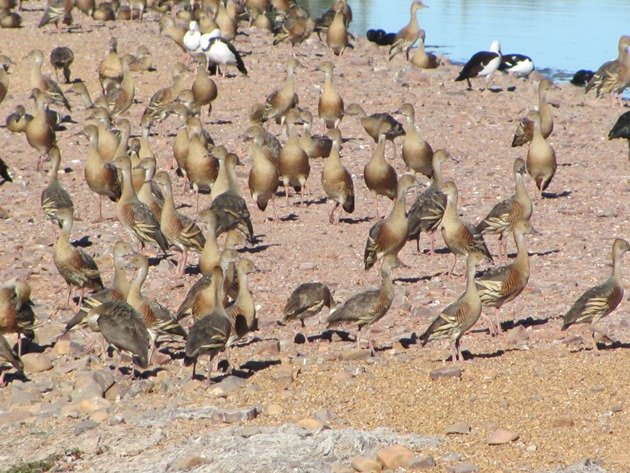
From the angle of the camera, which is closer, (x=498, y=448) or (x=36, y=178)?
(x=498, y=448)

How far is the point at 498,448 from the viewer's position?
8.03 m

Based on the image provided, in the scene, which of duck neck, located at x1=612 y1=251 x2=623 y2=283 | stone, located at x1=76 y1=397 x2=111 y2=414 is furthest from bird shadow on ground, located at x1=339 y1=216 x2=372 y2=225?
stone, located at x1=76 y1=397 x2=111 y2=414

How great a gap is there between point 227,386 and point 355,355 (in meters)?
1.26

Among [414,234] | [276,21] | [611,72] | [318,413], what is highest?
[318,413]

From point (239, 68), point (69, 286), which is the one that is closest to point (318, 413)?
point (69, 286)

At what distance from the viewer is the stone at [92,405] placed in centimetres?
958

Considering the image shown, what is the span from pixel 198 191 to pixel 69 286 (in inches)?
191

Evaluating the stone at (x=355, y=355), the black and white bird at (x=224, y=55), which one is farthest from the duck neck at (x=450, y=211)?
the black and white bird at (x=224, y=55)

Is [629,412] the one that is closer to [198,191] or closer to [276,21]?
[198,191]

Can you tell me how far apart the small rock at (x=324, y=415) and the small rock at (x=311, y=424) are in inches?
3.6

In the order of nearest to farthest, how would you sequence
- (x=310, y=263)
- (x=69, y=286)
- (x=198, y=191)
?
1. (x=69, y=286)
2. (x=310, y=263)
3. (x=198, y=191)

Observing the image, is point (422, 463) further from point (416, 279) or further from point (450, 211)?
point (450, 211)

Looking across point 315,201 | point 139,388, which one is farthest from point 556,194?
point 139,388

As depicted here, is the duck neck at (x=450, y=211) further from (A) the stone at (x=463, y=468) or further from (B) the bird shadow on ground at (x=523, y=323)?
(A) the stone at (x=463, y=468)
